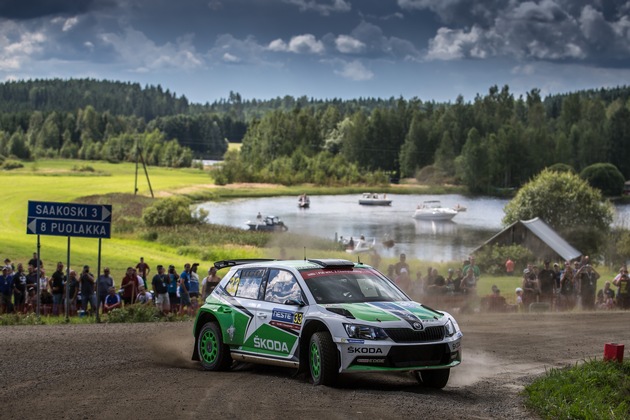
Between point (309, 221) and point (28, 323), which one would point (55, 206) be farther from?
point (309, 221)

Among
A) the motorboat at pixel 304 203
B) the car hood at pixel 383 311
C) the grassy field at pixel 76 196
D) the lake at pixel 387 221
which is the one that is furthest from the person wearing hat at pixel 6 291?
the motorboat at pixel 304 203

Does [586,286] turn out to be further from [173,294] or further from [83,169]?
[83,169]

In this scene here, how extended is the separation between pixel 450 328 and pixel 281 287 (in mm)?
2510

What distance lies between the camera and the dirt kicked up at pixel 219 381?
33.6 feet

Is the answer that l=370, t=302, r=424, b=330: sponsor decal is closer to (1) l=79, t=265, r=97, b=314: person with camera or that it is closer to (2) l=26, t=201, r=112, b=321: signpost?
(2) l=26, t=201, r=112, b=321: signpost

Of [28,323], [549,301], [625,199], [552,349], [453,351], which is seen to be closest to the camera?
[453,351]

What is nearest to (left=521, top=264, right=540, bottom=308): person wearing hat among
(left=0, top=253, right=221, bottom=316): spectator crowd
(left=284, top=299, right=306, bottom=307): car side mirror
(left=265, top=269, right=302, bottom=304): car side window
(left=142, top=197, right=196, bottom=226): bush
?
(left=0, top=253, right=221, bottom=316): spectator crowd

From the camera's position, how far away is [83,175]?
475ft

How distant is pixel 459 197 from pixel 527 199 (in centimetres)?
8896

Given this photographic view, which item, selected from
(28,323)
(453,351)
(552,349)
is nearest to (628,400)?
(453,351)

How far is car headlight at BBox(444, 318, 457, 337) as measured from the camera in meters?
11.8

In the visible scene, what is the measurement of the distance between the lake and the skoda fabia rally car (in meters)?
58.5

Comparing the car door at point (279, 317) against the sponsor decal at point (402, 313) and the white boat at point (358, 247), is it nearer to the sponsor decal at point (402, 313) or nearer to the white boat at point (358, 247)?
the sponsor decal at point (402, 313)

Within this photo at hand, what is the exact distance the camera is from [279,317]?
12516 millimetres
